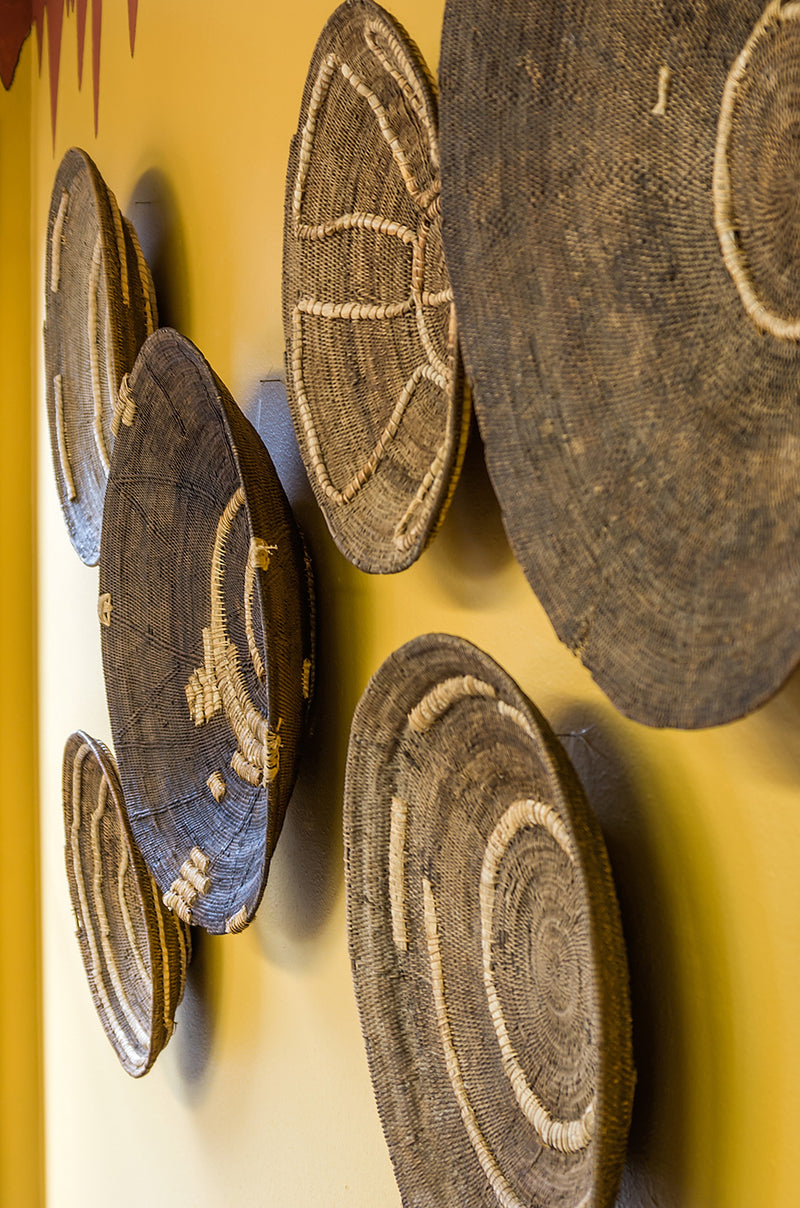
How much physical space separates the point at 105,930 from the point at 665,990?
0.93 meters

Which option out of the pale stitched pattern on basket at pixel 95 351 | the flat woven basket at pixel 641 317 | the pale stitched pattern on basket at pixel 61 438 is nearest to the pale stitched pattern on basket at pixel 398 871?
the flat woven basket at pixel 641 317

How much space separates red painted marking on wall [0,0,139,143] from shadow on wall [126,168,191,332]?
235mm

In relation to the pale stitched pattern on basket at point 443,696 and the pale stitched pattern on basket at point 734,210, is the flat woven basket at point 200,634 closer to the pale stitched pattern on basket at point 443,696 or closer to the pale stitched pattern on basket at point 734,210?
the pale stitched pattern on basket at point 443,696

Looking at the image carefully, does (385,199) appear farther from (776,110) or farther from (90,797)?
(90,797)

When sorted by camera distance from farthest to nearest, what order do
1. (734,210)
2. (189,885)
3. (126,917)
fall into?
(126,917) → (189,885) → (734,210)

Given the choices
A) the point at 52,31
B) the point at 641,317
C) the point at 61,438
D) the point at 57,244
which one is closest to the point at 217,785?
the point at 641,317

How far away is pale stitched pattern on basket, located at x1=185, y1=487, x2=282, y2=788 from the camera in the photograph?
0.77 m

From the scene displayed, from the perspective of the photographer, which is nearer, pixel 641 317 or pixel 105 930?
pixel 641 317

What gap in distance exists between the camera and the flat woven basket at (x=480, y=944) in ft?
1.56

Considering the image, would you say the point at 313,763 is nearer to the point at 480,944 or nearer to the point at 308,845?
the point at 308,845

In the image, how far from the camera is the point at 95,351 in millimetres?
1219

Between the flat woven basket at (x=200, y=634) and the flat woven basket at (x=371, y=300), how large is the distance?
0.09 m

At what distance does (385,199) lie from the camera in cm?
67

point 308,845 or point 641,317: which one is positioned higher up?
point 641,317
